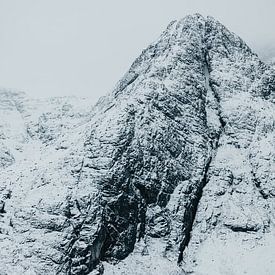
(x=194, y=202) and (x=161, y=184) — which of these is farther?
(x=194, y=202)

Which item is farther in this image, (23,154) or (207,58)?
(23,154)

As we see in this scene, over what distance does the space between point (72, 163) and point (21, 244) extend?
11.0 metres

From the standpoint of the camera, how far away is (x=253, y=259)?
148 ft

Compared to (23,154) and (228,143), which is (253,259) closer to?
(228,143)

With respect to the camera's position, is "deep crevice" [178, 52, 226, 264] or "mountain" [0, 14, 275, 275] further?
"deep crevice" [178, 52, 226, 264]

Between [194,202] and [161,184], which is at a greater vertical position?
[161,184]

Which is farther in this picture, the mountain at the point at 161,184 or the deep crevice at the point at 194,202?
the deep crevice at the point at 194,202

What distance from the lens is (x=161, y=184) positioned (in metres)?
49.2

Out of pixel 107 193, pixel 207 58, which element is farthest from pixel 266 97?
pixel 107 193

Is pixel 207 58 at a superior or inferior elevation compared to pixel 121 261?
superior

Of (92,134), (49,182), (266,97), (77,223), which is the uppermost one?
(266,97)

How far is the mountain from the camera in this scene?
135 ft

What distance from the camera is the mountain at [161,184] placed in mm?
41094

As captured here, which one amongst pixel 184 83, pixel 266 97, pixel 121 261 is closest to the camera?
pixel 121 261
